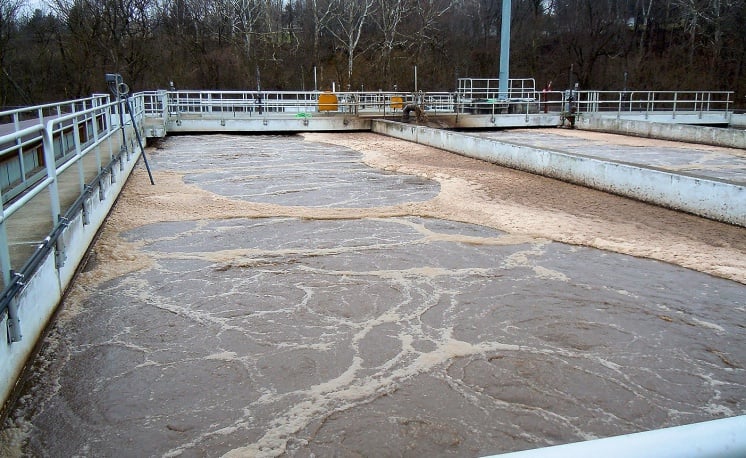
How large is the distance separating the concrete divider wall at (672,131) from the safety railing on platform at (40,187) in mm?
17240

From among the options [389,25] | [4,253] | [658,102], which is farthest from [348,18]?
[4,253]

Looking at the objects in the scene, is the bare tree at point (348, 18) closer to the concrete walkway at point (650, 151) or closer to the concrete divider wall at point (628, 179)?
the concrete walkway at point (650, 151)

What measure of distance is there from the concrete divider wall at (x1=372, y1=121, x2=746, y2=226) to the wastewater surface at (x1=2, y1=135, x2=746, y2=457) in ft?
8.36

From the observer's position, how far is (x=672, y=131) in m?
20.4

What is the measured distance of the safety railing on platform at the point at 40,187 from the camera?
13.4ft

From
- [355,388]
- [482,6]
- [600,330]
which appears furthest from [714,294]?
[482,6]

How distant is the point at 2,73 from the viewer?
3581 cm

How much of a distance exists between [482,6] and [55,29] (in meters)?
39.5

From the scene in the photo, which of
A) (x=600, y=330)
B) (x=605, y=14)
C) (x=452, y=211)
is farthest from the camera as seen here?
(x=605, y=14)

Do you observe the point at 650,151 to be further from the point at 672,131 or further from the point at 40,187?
the point at 40,187

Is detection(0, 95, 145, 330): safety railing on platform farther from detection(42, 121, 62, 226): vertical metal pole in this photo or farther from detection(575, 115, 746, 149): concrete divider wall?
detection(575, 115, 746, 149): concrete divider wall

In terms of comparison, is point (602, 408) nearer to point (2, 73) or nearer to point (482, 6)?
point (2, 73)

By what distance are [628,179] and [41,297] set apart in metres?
8.81

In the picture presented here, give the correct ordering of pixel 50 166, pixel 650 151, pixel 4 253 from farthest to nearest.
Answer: pixel 650 151 → pixel 50 166 → pixel 4 253
